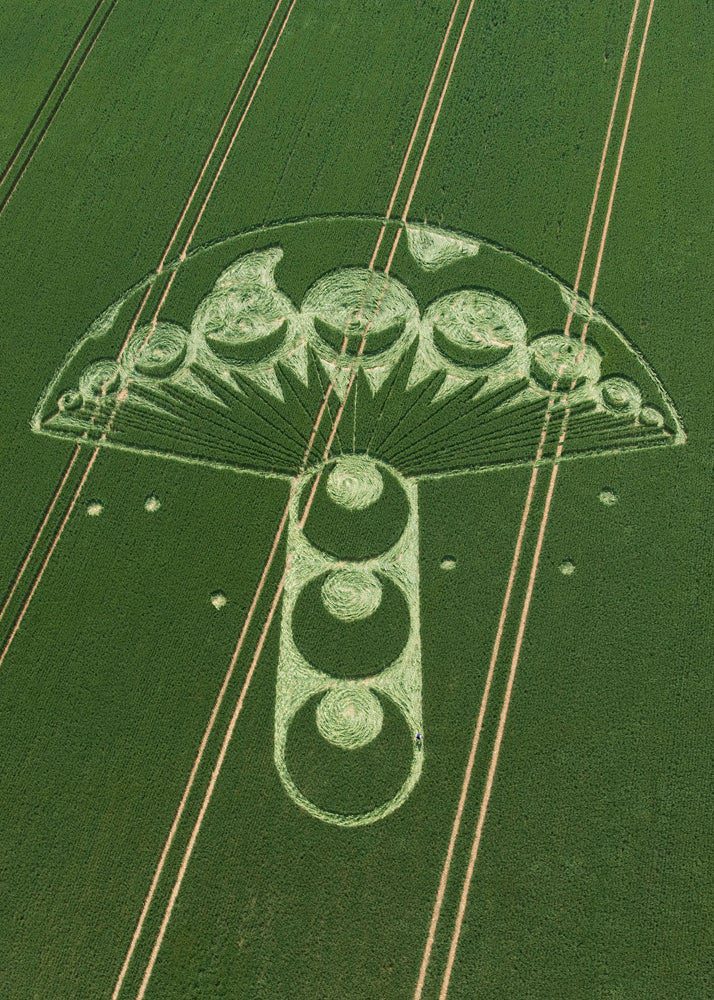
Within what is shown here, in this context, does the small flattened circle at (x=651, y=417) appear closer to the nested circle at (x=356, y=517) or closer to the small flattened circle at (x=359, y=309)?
the nested circle at (x=356, y=517)

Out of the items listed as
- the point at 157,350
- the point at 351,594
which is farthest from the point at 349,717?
the point at 157,350

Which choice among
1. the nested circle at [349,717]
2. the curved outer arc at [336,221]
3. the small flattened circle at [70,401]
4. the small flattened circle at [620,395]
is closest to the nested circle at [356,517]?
the curved outer arc at [336,221]

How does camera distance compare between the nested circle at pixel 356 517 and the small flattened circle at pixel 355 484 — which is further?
the small flattened circle at pixel 355 484

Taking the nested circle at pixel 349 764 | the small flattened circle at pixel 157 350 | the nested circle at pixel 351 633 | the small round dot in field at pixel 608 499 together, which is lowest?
the nested circle at pixel 349 764

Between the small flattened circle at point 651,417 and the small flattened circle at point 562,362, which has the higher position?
the small flattened circle at point 562,362

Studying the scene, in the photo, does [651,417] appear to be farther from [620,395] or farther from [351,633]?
[351,633]

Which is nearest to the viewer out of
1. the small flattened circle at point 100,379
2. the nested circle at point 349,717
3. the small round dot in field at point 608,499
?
the nested circle at point 349,717

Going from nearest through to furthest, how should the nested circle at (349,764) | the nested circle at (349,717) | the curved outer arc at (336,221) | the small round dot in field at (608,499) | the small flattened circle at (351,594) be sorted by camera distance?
the nested circle at (349,764)
the nested circle at (349,717)
the small flattened circle at (351,594)
the small round dot in field at (608,499)
the curved outer arc at (336,221)
